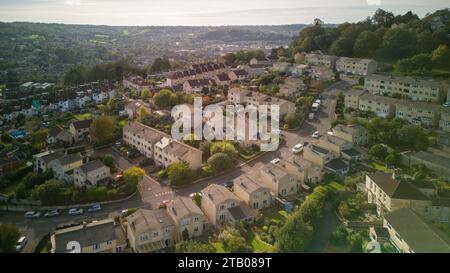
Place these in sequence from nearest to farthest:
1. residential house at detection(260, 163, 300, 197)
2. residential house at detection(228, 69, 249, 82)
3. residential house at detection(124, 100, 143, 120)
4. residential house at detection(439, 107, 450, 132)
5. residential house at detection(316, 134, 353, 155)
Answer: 1. residential house at detection(260, 163, 300, 197)
2. residential house at detection(316, 134, 353, 155)
3. residential house at detection(439, 107, 450, 132)
4. residential house at detection(124, 100, 143, 120)
5. residential house at detection(228, 69, 249, 82)

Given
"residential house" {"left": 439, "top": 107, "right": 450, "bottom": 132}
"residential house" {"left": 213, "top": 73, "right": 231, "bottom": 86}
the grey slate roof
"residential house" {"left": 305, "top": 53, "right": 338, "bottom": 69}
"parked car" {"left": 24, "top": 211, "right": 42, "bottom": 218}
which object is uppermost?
"residential house" {"left": 305, "top": 53, "right": 338, "bottom": 69}

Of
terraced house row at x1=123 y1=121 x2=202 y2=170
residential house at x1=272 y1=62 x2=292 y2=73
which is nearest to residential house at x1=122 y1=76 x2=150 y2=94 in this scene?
terraced house row at x1=123 y1=121 x2=202 y2=170

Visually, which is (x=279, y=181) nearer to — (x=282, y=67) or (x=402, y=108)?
(x=402, y=108)

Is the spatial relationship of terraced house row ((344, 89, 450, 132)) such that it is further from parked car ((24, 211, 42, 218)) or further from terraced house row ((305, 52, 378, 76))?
parked car ((24, 211, 42, 218))

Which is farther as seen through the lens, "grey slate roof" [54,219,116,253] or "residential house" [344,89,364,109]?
"residential house" [344,89,364,109]

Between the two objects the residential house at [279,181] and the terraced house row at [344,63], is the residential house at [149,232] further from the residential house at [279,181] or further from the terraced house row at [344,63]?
the terraced house row at [344,63]

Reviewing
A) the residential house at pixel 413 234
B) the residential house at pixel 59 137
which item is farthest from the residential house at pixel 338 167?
the residential house at pixel 59 137

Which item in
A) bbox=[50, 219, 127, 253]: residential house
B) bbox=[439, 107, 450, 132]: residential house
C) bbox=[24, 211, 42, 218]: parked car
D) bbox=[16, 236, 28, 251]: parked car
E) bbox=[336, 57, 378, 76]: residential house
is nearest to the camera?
bbox=[50, 219, 127, 253]: residential house
